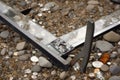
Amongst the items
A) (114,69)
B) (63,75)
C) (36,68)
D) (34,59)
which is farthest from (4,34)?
(114,69)

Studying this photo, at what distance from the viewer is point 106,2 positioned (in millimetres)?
3049

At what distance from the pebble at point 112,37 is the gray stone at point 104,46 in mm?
42

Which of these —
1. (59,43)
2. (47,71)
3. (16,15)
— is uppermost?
(16,15)

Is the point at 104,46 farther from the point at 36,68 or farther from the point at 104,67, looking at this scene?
the point at 36,68

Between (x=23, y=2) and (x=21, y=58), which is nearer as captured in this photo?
(x=21, y=58)

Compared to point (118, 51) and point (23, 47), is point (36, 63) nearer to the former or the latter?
point (23, 47)

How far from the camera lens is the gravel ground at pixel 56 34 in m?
2.40

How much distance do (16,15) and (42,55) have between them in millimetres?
515

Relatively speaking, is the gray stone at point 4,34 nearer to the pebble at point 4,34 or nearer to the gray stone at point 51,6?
the pebble at point 4,34

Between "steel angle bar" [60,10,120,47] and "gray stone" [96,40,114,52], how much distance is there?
89 millimetres

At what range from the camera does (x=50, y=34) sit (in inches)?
102

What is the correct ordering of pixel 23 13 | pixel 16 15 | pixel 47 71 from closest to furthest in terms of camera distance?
pixel 47 71
pixel 16 15
pixel 23 13

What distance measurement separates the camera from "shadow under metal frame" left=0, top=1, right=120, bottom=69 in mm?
2396

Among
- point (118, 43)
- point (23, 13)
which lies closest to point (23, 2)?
point (23, 13)
